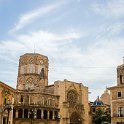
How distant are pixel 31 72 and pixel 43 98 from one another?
15.4 meters

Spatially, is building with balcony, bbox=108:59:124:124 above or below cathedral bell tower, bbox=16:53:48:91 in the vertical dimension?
below

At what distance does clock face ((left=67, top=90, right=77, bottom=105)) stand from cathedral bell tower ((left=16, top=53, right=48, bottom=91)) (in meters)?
A: 9.12

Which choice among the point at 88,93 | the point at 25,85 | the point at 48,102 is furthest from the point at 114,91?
the point at 25,85

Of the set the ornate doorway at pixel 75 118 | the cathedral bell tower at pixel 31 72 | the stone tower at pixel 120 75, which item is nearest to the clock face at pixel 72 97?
the ornate doorway at pixel 75 118

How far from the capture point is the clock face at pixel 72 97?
7831 cm

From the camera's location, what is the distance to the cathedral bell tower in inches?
3324

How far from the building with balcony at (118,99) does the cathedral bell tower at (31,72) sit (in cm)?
3015

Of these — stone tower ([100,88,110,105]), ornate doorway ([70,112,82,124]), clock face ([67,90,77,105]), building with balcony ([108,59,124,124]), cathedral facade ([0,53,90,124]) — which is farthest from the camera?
stone tower ([100,88,110,105])

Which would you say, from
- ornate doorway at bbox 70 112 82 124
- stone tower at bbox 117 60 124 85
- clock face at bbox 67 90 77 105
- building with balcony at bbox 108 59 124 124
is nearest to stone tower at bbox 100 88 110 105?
clock face at bbox 67 90 77 105

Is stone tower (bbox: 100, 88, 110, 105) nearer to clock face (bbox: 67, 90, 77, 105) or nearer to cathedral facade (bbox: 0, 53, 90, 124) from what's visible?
cathedral facade (bbox: 0, 53, 90, 124)

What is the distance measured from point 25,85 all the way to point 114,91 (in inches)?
1315

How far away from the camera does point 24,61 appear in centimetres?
8656

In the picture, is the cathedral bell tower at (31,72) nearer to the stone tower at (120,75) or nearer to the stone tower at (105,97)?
the stone tower at (120,75)

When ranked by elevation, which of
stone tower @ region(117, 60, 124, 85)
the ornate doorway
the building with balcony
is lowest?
the ornate doorway
